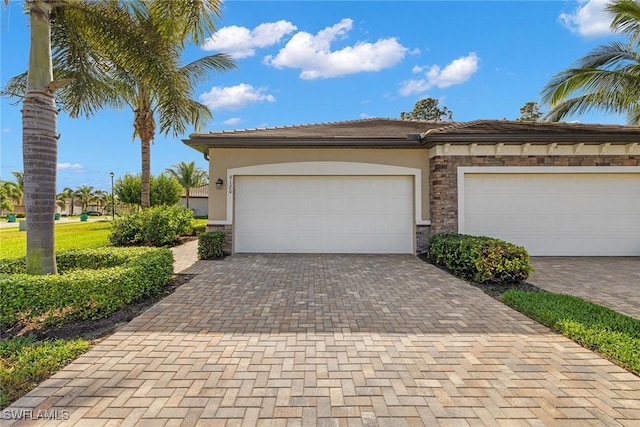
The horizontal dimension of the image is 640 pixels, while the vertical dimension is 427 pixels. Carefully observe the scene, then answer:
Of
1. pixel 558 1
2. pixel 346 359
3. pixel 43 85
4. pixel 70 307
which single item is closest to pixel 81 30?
pixel 43 85

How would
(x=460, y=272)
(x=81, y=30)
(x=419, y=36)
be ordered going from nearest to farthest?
(x=81, y=30) < (x=460, y=272) < (x=419, y=36)

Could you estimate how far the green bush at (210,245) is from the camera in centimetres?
841

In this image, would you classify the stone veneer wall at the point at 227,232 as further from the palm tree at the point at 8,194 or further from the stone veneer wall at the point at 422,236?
the palm tree at the point at 8,194

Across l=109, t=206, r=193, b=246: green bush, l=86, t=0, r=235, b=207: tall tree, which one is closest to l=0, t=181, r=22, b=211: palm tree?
l=109, t=206, r=193, b=246: green bush

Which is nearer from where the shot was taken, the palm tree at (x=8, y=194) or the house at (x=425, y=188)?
the house at (x=425, y=188)

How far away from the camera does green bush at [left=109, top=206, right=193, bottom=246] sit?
420 inches

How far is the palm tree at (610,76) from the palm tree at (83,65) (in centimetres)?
1085

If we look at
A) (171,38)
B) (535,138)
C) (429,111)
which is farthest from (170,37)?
(429,111)

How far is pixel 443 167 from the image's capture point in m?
8.55

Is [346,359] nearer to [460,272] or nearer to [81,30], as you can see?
[460,272]

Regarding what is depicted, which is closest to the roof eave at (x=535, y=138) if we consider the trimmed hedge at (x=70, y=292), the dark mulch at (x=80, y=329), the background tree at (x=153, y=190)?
the trimmed hedge at (x=70, y=292)

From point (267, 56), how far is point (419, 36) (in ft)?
17.7

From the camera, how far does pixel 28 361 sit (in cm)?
301

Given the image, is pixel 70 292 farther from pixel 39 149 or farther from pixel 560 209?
pixel 560 209
